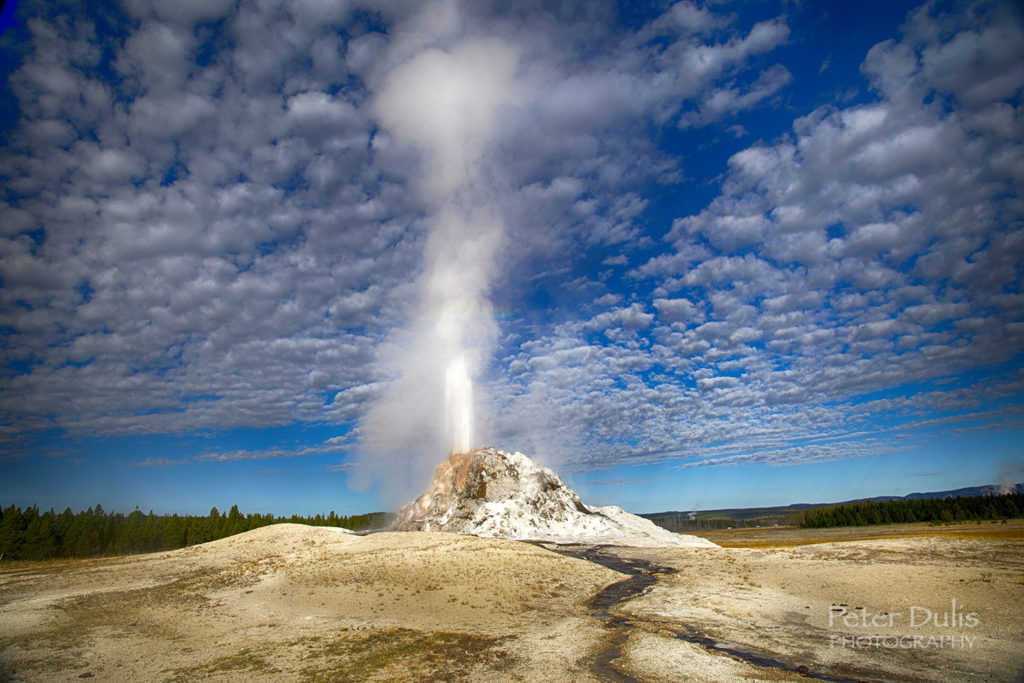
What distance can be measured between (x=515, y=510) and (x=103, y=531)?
85.5 meters

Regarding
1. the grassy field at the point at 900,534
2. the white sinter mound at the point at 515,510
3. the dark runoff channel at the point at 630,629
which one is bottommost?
the grassy field at the point at 900,534

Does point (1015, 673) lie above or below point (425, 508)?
below

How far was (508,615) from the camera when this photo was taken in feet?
87.1

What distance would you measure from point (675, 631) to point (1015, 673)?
35.9ft

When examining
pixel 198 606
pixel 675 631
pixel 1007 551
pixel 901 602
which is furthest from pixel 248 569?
pixel 1007 551

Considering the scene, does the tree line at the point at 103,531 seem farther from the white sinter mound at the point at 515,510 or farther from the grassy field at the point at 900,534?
the grassy field at the point at 900,534

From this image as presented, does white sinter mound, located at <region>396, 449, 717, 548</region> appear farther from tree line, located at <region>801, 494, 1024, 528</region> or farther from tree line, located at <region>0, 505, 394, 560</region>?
tree line, located at <region>801, 494, 1024, 528</region>

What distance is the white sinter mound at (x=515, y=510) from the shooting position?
6384cm

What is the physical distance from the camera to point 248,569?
39719 millimetres

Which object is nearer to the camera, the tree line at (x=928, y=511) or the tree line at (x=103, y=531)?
the tree line at (x=103, y=531)

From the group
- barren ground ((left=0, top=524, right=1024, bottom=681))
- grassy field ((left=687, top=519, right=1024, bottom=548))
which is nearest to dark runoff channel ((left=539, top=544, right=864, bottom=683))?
barren ground ((left=0, top=524, right=1024, bottom=681))

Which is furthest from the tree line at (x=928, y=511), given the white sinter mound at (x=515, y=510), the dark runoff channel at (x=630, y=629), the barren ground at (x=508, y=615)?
the dark runoff channel at (x=630, y=629)

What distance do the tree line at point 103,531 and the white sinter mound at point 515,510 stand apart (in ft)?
58.4

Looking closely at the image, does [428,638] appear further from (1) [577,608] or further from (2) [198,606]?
(2) [198,606]
